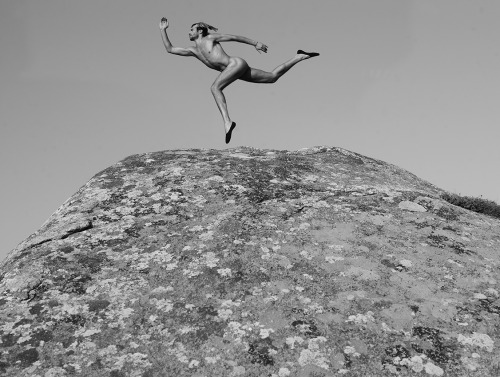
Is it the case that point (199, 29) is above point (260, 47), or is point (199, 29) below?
above

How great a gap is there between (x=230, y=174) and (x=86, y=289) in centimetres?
391

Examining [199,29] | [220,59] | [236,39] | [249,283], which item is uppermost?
[199,29]

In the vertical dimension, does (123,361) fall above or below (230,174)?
below

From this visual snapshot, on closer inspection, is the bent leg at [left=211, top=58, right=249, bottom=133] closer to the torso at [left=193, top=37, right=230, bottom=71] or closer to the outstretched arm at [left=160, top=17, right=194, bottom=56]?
the torso at [left=193, top=37, right=230, bottom=71]

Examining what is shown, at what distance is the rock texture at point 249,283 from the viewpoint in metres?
4.56

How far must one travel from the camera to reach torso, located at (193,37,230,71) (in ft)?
36.2

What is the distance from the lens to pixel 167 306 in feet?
17.4

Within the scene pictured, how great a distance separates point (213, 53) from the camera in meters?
11.0

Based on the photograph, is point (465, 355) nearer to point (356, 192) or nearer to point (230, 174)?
point (356, 192)

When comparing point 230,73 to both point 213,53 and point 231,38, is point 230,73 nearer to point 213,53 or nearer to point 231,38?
point 213,53

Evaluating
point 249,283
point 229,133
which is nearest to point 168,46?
A: point 229,133

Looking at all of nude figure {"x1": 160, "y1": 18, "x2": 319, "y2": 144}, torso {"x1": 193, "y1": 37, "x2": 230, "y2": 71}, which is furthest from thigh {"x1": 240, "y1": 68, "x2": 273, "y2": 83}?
torso {"x1": 193, "y1": 37, "x2": 230, "y2": 71}

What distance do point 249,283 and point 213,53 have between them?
6981 millimetres

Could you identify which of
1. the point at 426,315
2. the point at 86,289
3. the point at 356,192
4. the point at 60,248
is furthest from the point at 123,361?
the point at 356,192
